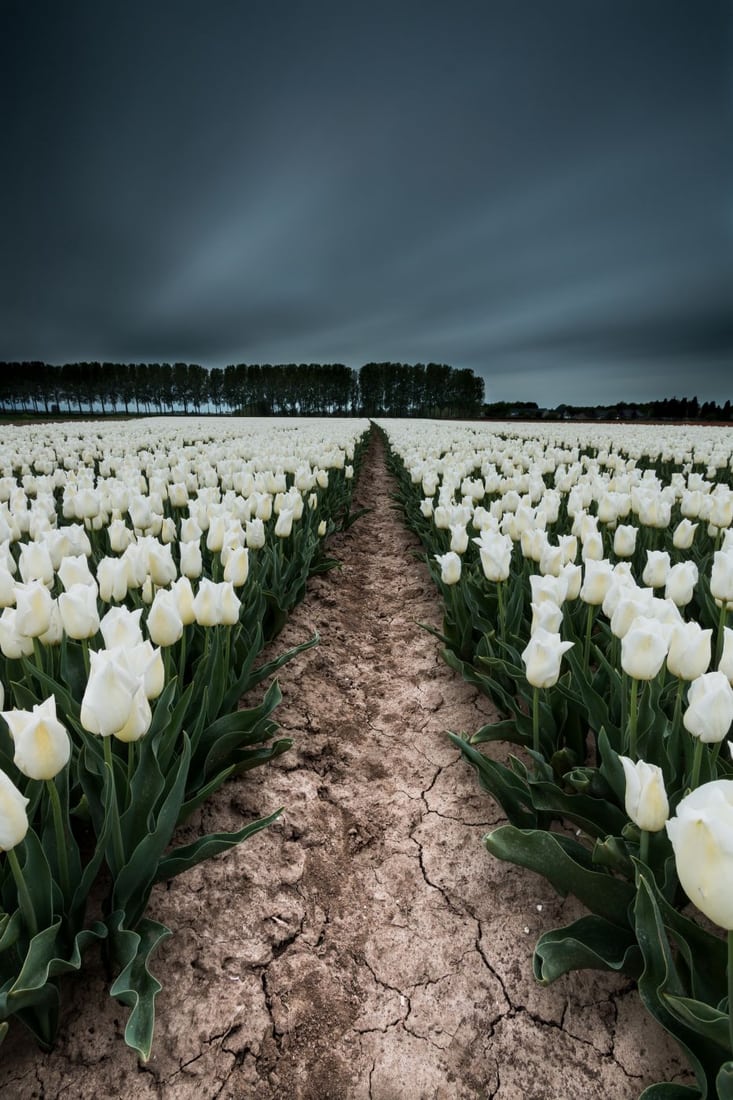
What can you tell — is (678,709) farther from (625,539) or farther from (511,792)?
(625,539)

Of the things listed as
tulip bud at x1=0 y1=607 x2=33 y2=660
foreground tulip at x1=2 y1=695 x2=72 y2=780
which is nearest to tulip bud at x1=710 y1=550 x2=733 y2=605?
foreground tulip at x1=2 y1=695 x2=72 y2=780

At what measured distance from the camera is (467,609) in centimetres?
354

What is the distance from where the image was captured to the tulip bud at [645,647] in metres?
1.66

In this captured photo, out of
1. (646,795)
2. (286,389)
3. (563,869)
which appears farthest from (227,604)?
(286,389)

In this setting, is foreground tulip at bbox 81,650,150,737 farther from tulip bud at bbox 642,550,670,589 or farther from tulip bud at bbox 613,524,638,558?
tulip bud at bbox 613,524,638,558

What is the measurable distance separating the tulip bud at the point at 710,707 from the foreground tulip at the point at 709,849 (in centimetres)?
50

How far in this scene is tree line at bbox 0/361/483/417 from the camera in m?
92.3

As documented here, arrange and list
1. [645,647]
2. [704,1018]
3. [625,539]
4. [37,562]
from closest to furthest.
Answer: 1. [704,1018]
2. [645,647]
3. [37,562]
4. [625,539]

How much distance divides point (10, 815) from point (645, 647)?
5.53 feet

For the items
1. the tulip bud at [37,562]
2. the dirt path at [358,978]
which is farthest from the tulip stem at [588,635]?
the tulip bud at [37,562]

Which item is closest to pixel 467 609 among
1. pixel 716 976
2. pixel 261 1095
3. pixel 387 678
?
pixel 387 678

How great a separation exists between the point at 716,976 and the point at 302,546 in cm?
385

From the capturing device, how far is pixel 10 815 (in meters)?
1.18

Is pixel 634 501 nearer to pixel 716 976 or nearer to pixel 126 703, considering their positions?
pixel 716 976
